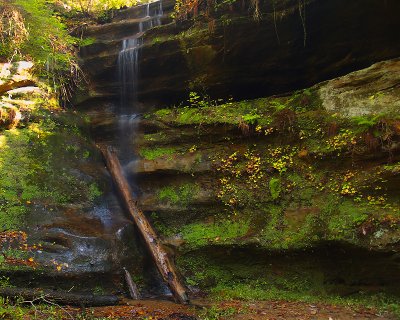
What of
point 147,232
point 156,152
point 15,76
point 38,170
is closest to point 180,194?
point 147,232

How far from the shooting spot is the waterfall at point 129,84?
1138 cm

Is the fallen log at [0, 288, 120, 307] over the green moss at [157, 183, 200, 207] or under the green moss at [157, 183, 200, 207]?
under

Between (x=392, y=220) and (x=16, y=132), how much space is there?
30.8 ft

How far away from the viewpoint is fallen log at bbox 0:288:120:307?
5.52 metres

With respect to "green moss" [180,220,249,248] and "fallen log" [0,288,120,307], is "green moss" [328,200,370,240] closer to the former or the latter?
"green moss" [180,220,249,248]

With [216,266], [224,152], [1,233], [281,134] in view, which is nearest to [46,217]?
[1,233]

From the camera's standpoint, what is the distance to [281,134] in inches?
350

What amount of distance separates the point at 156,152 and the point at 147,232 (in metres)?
2.79

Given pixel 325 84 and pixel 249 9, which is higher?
pixel 249 9

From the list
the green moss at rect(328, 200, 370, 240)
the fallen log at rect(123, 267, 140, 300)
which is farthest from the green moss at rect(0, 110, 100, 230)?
the green moss at rect(328, 200, 370, 240)

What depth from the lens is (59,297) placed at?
584 cm

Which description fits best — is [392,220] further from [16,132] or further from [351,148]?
[16,132]

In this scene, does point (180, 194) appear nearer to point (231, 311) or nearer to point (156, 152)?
point (156, 152)

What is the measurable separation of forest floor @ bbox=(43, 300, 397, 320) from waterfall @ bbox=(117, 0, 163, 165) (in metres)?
5.34
